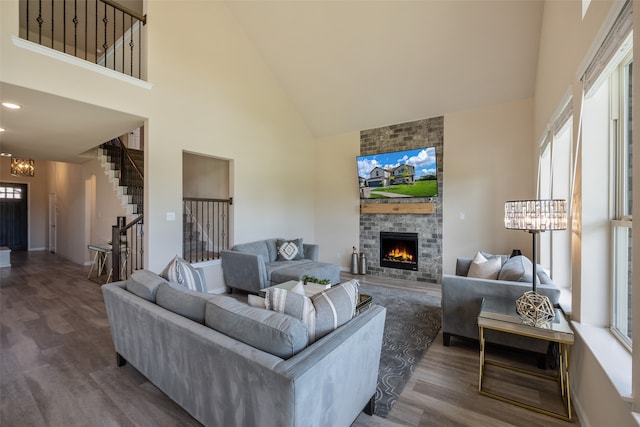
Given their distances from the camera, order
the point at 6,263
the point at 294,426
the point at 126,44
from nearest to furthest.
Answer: the point at 294,426, the point at 126,44, the point at 6,263

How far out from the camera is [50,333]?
10.1 ft

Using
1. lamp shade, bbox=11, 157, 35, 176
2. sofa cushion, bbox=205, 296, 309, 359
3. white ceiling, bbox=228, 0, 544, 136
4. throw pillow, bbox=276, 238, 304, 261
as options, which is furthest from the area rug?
lamp shade, bbox=11, 157, 35, 176

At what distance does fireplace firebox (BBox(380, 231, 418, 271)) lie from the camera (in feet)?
18.5

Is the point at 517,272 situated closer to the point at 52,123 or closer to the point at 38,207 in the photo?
the point at 52,123

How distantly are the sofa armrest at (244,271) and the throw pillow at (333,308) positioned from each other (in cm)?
269

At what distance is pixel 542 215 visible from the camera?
2184 millimetres

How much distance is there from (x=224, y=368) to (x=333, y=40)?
197 inches

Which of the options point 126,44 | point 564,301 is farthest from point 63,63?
point 564,301

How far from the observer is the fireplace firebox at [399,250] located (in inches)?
222

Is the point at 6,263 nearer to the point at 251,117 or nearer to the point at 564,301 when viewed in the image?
the point at 251,117

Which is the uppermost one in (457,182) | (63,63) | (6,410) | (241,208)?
(63,63)

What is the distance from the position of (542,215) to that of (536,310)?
72 cm

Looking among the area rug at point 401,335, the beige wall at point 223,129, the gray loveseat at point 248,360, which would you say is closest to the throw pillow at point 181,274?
the gray loveseat at point 248,360

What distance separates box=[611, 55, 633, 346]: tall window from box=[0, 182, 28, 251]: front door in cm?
1337
